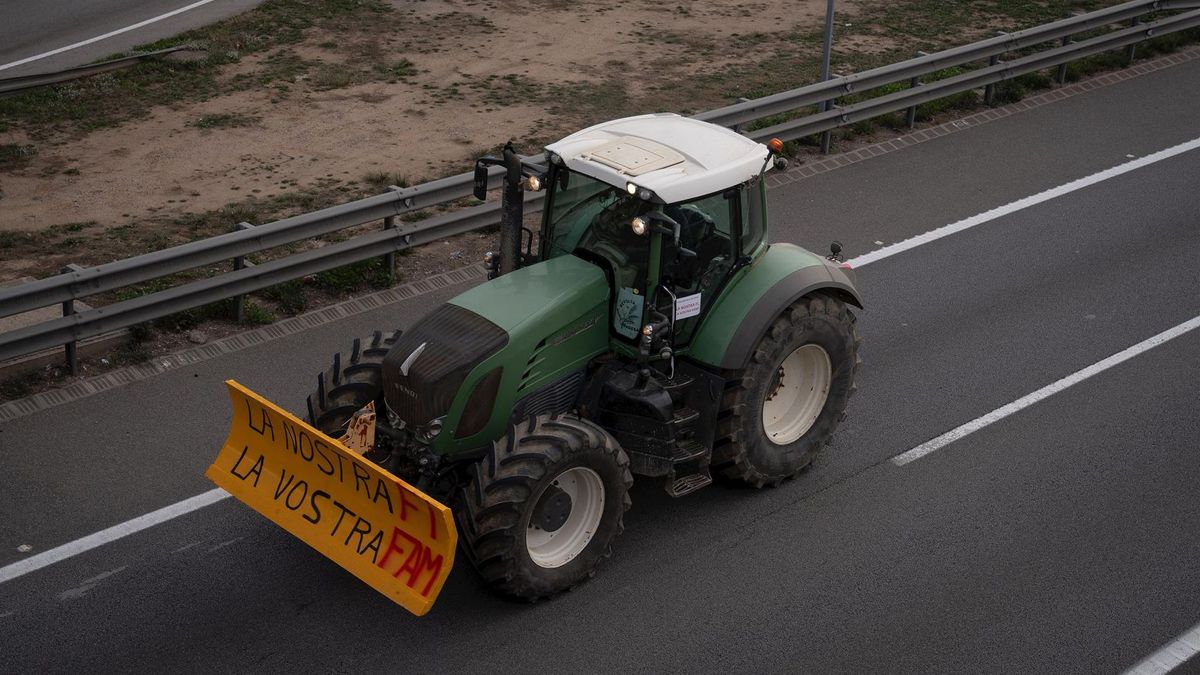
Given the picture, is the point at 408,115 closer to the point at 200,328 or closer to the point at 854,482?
the point at 200,328

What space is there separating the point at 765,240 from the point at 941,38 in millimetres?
10046

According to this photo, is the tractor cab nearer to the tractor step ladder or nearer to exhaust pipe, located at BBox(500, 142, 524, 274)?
exhaust pipe, located at BBox(500, 142, 524, 274)

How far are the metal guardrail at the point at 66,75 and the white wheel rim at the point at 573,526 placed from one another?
36.7ft

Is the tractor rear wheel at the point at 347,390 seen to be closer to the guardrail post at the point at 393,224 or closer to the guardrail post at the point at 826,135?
the guardrail post at the point at 393,224

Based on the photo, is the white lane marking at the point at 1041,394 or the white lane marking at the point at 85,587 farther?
the white lane marking at the point at 1041,394

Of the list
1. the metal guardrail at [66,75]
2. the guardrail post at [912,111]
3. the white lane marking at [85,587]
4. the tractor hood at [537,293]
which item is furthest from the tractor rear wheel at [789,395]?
the metal guardrail at [66,75]

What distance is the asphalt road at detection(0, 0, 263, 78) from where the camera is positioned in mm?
17656

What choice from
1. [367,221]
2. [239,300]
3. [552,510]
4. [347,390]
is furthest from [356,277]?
[552,510]

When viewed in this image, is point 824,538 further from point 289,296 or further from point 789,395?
point 289,296

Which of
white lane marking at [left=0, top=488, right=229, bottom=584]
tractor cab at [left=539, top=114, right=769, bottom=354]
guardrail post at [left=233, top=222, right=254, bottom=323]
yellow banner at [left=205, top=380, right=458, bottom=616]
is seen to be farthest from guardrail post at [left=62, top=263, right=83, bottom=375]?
tractor cab at [left=539, top=114, right=769, bottom=354]

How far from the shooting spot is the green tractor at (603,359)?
7.31 metres

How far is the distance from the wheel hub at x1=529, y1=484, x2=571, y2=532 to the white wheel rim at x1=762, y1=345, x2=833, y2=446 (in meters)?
1.76

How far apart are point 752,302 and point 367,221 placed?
4225mm

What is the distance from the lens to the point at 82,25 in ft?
62.7
